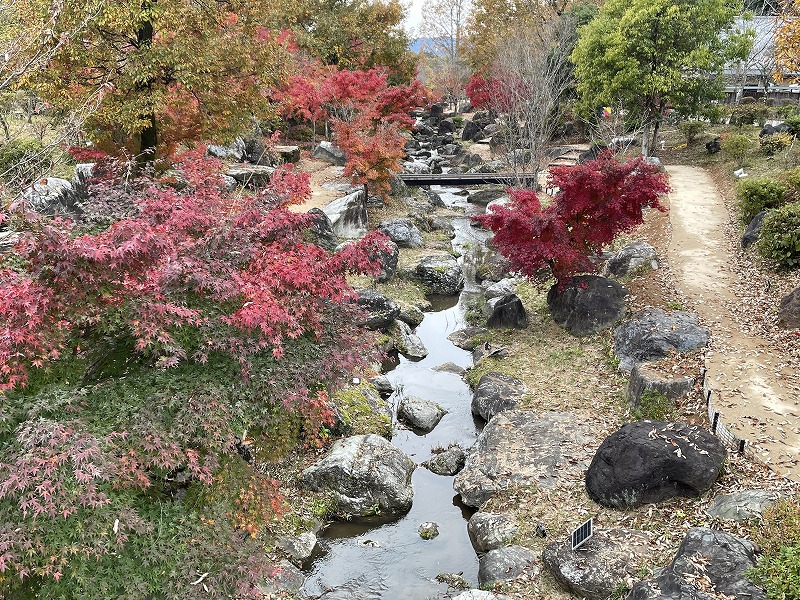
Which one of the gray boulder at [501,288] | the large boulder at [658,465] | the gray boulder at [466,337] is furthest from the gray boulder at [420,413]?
the gray boulder at [501,288]

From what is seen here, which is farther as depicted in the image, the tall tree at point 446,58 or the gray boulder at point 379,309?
the tall tree at point 446,58

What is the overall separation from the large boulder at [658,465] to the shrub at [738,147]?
18157 millimetres

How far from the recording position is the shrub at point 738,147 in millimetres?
23406

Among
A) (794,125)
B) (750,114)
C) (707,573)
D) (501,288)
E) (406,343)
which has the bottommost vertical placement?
(406,343)

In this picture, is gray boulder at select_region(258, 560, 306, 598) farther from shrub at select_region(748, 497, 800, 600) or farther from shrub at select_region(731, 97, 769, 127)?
shrub at select_region(731, 97, 769, 127)

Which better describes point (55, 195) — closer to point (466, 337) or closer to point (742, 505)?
point (466, 337)

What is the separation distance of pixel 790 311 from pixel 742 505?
5.57 m

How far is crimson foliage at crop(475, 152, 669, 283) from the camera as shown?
13.4 metres

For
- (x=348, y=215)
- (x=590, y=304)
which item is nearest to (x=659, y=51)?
(x=348, y=215)

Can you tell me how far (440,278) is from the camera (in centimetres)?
1962

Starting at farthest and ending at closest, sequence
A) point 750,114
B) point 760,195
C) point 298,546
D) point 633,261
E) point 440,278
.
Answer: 1. point 750,114
2. point 440,278
3. point 760,195
4. point 633,261
5. point 298,546

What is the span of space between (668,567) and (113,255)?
6703 mm

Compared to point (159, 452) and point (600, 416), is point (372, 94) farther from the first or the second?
point (159, 452)

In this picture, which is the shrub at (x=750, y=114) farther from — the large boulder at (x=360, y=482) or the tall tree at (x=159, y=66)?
the large boulder at (x=360, y=482)
